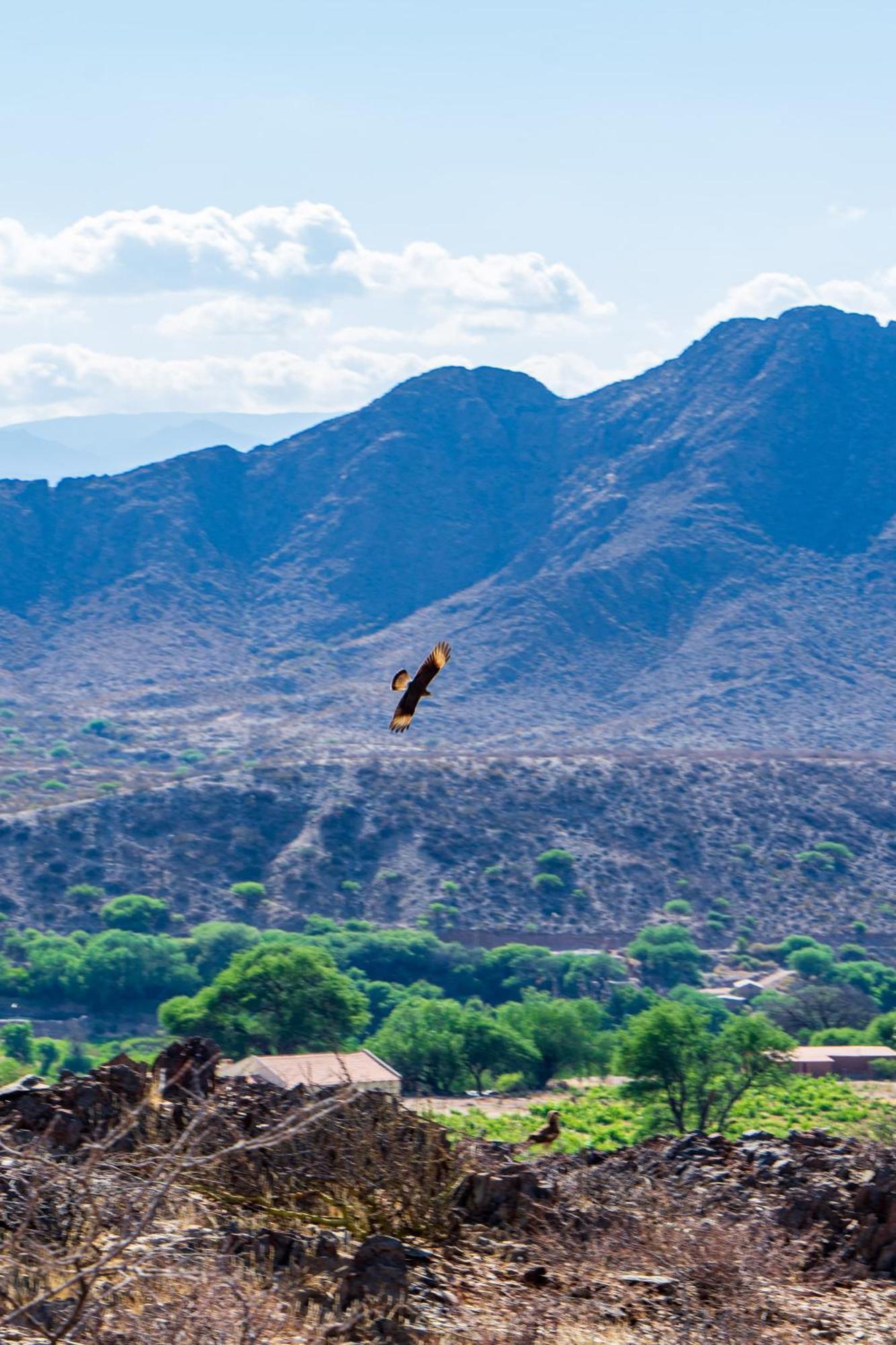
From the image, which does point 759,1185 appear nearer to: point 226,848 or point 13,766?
point 226,848

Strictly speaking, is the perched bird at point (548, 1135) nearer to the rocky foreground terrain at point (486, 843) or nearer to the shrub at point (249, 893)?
the rocky foreground terrain at point (486, 843)

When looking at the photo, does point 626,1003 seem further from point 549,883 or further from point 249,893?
point 249,893

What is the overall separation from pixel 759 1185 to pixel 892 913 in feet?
248

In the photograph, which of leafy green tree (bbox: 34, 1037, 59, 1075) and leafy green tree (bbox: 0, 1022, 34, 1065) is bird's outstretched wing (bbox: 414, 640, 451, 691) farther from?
leafy green tree (bbox: 0, 1022, 34, 1065)

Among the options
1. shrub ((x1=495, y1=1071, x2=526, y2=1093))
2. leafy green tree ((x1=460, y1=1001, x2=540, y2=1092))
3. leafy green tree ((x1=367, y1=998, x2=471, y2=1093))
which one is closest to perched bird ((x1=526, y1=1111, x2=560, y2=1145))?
leafy green tree ((x1=367, y1=998, x2=471, y2=1093))

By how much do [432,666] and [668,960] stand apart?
70.0 m

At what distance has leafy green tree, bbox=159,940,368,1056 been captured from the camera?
50.6m

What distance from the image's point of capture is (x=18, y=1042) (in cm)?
5862

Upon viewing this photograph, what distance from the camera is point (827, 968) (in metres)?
76.5

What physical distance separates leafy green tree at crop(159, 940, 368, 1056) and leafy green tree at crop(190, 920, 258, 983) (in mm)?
19418

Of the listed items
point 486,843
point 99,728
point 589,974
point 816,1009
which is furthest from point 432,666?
point 99,728

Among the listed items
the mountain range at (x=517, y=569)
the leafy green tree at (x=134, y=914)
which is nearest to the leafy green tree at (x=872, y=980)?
the leafy green tree at (x=134, y=914)

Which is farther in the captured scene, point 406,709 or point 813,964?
point 813,964

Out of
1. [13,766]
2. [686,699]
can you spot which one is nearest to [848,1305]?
[13,766]
